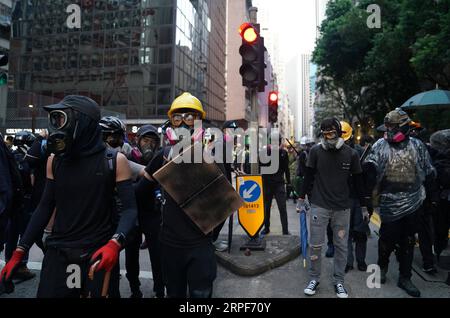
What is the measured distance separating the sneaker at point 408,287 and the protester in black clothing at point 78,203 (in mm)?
3430

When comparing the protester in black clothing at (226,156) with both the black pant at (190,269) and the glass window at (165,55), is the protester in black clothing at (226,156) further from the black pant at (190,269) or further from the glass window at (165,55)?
the glass window at (165,55)

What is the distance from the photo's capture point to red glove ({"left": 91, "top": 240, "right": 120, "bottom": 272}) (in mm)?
2236

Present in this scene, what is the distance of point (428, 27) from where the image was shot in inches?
516

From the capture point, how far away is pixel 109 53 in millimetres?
34281

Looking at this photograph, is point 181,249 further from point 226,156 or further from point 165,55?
point 165,55


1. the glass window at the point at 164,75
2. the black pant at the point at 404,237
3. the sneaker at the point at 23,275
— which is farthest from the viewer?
the glass window at the point at 164,75

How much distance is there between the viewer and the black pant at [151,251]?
3.89 meters

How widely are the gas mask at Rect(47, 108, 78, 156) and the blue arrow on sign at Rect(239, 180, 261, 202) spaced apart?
12.0 ft

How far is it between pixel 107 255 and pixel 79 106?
1.03 metres

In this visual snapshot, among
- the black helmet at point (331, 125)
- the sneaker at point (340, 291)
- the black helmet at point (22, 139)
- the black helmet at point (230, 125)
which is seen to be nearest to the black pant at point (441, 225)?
the sneaker at point (340, 291)

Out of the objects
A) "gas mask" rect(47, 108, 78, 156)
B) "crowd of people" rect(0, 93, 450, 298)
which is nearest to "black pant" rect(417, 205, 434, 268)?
"crowd of people" rect(0, 93, 450, 298)

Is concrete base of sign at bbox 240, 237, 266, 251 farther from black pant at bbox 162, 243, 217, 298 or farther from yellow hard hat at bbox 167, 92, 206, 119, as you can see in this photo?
yellow hard hat at bbox 167, 92, 206, 119
